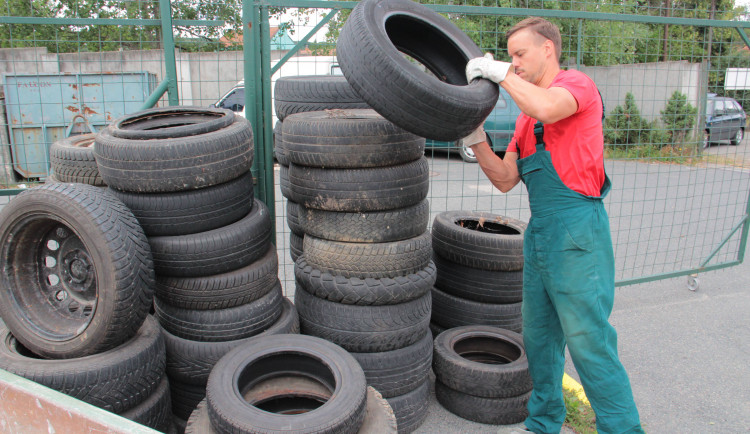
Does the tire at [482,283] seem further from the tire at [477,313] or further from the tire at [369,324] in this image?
the tire at [369,324]

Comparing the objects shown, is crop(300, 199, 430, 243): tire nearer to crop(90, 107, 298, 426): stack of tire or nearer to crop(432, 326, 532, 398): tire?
crop(90, 107, 298, 426): stack of tire

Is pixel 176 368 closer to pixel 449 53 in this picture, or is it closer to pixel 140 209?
pixel 140 209

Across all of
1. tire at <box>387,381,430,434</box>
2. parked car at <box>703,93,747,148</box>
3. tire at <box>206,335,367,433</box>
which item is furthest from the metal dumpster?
parked car at <box>703,93,747,148</box>

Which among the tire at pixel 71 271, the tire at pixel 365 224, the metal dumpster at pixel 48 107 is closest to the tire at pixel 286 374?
the tire at pixel 71 271

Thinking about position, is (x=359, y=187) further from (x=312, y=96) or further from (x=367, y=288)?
(x=312, y=96)

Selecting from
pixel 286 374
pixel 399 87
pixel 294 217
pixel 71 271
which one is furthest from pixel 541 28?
pixel 71 271

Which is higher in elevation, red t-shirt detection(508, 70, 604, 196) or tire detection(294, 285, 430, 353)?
red t-shirt detection(508, 70, 604, 196)

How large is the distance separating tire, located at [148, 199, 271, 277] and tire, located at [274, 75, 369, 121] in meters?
1.06

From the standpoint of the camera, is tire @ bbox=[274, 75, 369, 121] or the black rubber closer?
the black rubber

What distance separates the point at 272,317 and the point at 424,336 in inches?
41.2

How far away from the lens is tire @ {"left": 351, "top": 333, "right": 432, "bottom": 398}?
11.3ft

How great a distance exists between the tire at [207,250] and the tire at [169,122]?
0.63m

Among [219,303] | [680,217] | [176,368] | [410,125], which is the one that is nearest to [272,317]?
[219,303]

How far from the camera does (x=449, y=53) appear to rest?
3.58 metres
